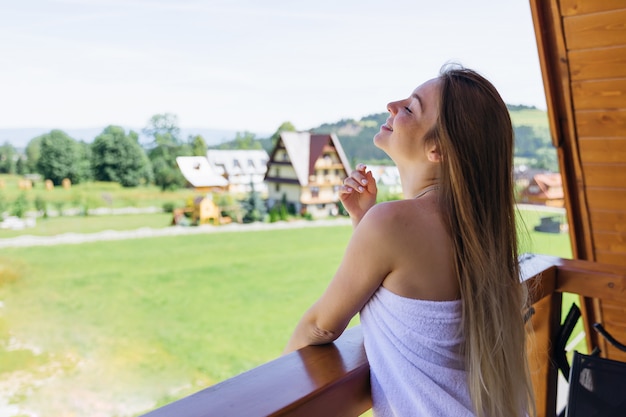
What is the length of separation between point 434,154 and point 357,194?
189 mm

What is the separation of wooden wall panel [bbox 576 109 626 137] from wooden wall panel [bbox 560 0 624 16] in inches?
11.4

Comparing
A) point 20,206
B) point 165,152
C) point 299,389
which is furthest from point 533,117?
point 20,206

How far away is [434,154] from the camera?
68cm

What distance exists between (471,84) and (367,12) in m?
11.1

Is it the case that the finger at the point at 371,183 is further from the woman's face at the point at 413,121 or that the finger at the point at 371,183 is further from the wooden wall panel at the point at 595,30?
the wooden wall panel at the point at 595,30

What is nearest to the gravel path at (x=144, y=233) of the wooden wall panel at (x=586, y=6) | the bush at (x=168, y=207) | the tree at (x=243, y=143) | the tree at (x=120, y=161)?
the bush at (x=168, y=207)

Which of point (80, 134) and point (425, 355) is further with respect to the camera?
point (80, 134)

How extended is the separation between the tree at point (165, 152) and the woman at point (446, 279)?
8.11m

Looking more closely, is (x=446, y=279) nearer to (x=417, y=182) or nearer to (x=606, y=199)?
(x=417, y=182)

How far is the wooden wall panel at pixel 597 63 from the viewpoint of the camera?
4.88 feet

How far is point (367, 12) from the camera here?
11.1m

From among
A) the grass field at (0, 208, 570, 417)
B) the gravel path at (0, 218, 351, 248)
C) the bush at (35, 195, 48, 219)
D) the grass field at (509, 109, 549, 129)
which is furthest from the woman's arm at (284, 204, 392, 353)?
the gravel path at (0, 218, 351, 248)

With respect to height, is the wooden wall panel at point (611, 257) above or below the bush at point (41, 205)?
above

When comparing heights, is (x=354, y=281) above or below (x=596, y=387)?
above
